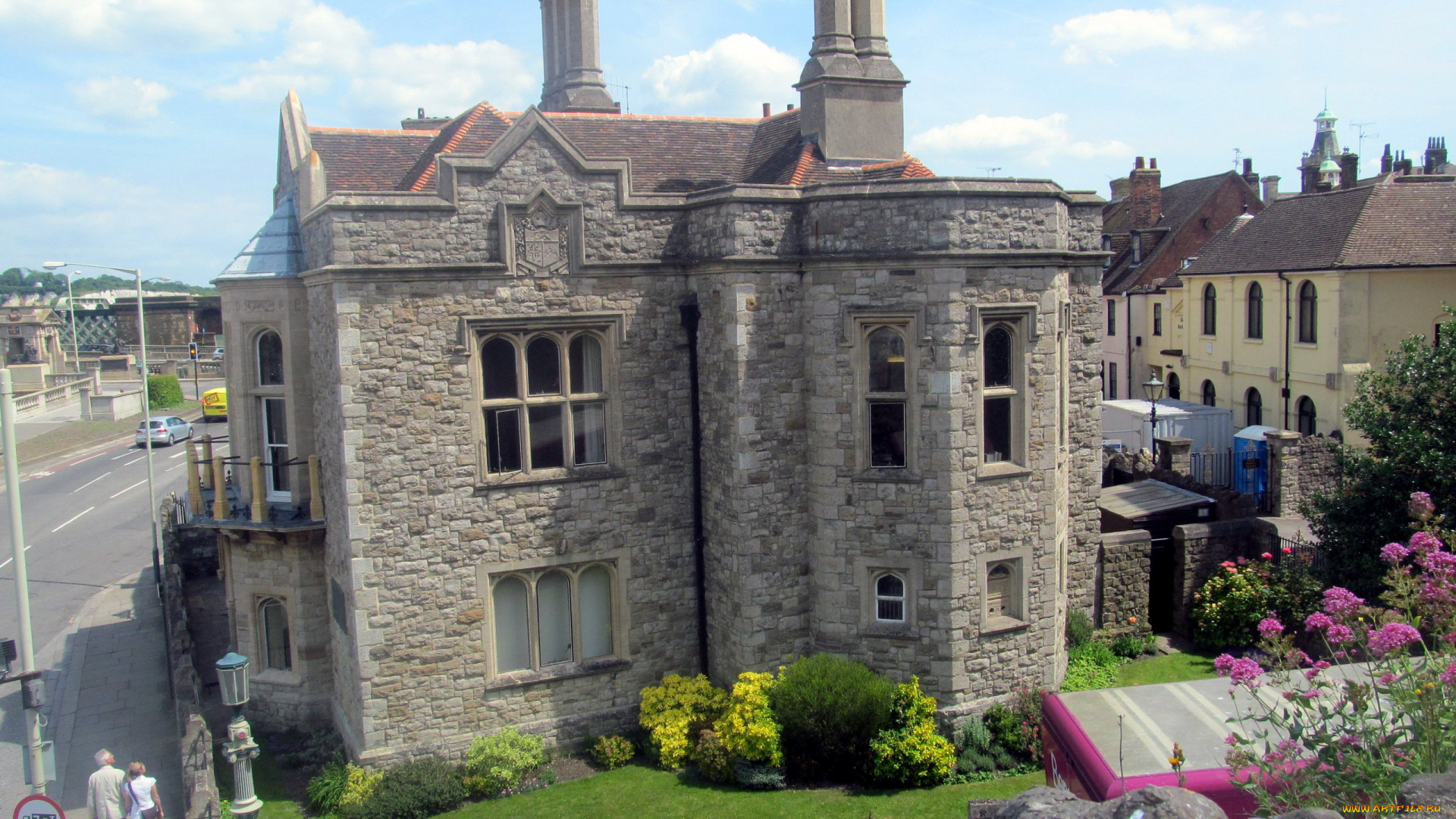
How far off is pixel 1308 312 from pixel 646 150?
2300cm

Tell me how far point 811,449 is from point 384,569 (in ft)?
20.4

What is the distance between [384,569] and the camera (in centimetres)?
1407

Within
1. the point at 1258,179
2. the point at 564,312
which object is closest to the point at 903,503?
the point at 564,312

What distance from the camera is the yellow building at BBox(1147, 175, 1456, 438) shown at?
28734 millimetres

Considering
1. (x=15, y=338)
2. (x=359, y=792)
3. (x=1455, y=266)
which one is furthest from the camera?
(x=15, y=338)

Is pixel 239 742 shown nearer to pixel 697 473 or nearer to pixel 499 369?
pixel 499 369

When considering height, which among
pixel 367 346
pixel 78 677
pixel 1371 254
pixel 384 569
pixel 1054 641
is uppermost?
pixel 1371 254

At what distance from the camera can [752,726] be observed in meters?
13.7

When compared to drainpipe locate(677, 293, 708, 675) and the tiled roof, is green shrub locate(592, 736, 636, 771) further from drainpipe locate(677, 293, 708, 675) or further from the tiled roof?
the tiled roof

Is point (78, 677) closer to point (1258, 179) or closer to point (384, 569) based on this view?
point (384, 569)

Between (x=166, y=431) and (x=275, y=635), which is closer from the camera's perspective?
(x=275, y=635)

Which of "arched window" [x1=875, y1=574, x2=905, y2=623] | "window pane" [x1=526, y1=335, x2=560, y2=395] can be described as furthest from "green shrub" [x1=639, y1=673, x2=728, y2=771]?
"window pane" [x1=526, y1=335, x2=560, y2=395]

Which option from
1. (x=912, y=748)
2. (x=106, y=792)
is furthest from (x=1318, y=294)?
(x=106, y=792)

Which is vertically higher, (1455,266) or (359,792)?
(1455,266)
